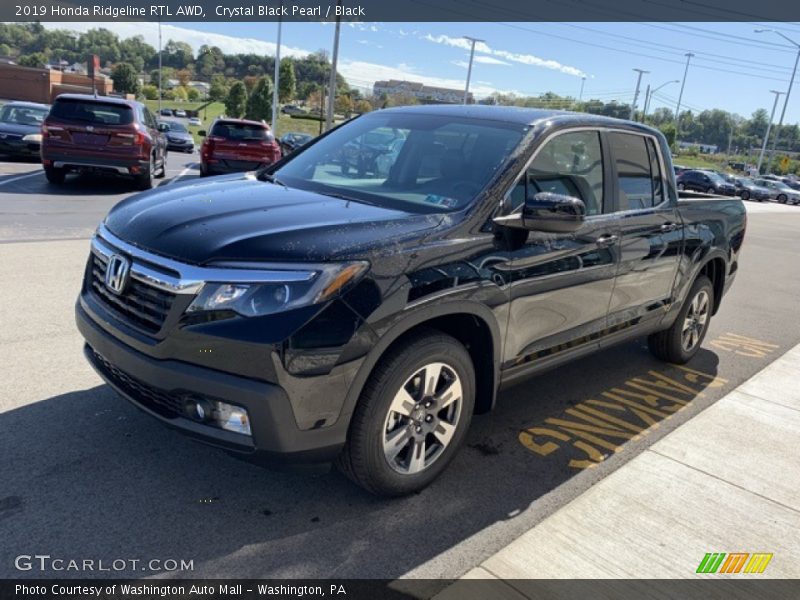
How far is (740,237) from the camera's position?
5.95m

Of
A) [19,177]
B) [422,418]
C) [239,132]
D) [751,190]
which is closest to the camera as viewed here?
[422,418]

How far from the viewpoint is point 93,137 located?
11492 millimetres

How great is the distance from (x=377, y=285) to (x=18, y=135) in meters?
16.1

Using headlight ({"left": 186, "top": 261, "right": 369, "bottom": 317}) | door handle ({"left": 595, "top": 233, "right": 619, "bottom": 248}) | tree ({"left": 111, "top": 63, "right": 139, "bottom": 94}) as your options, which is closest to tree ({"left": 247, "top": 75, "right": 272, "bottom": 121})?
tree ({"left": 111, "top": 63, "right": 139, "bottom": 94})

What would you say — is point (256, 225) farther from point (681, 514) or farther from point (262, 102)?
point (262, 102)

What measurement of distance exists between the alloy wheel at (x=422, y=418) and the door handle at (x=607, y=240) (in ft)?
4.47

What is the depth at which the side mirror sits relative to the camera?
3.23 m

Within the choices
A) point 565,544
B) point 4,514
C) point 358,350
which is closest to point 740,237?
point 565,544

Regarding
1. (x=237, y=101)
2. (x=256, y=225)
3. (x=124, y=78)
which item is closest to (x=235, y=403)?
(x=256, y=225)

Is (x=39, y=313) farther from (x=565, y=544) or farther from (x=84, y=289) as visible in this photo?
(x=565, y=544)

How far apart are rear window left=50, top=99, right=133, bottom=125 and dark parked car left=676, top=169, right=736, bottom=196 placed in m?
35.4

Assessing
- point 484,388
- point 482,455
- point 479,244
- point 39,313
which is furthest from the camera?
point 39,313

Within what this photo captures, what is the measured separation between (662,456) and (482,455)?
3.57 ft

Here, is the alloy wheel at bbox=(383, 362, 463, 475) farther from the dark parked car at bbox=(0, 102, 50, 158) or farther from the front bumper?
the dark parked car at bbox=(0, 102, 50, 158)
